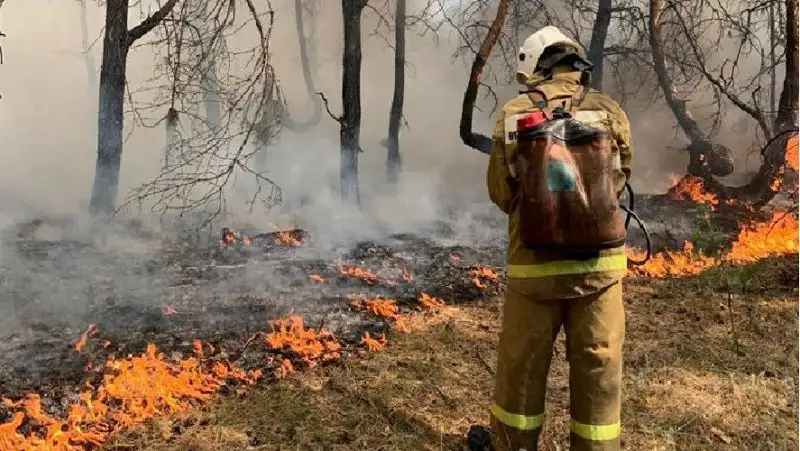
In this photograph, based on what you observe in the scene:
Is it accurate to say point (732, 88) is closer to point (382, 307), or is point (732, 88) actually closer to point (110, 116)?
point (382, 307)

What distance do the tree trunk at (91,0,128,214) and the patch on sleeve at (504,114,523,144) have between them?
23.5 ft

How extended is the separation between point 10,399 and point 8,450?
610 mm

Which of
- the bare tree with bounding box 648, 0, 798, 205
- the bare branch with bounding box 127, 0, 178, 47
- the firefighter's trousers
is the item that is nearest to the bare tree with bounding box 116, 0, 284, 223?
the bare branch with bounding box 127, 0, 178, 47

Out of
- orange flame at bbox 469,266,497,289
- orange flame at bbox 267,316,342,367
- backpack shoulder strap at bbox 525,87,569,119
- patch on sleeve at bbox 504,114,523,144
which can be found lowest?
orange flame at bbox 267,316,342,367

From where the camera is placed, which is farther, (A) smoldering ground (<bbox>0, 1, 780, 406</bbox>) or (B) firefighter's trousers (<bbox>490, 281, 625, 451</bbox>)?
(A) smoldering ground (<bbox>0, 1, 780, 406</bbox>)

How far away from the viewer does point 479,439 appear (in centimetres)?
341

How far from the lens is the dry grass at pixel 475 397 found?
11.9 feet

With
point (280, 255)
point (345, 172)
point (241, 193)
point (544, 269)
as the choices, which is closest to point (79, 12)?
point (241, 193)

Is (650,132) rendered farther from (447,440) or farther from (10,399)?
(10,399)

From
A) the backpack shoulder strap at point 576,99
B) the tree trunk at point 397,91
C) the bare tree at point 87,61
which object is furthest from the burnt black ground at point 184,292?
the bare tree at point 87,61

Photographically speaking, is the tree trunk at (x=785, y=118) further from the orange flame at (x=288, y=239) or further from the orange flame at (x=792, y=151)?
the orange flame at (x=288, y=239)

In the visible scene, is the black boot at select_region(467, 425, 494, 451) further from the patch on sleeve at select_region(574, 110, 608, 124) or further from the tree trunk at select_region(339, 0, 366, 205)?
the tree trunk at select_region(339, 0, 366, 205)

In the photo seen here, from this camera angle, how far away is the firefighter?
2951 mm

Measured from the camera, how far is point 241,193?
13.5 metres
